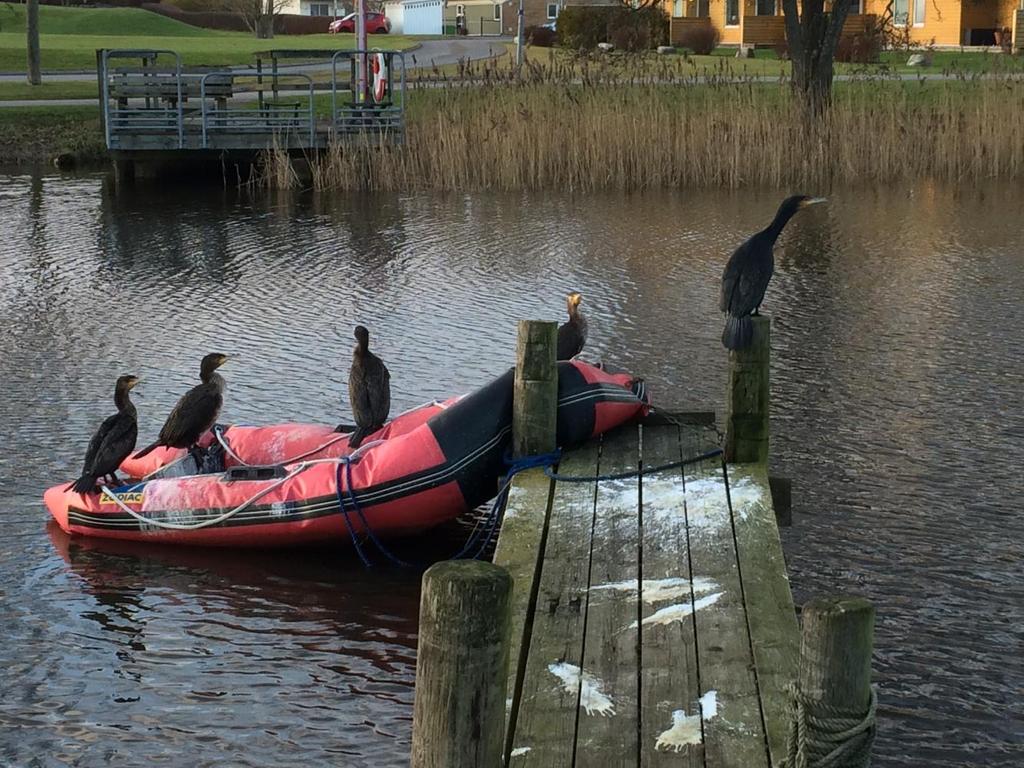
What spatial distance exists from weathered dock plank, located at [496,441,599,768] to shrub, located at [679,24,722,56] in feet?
131

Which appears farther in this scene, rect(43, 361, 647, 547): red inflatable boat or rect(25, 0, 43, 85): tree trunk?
rect(25, 0, 43, 85): tree trunk

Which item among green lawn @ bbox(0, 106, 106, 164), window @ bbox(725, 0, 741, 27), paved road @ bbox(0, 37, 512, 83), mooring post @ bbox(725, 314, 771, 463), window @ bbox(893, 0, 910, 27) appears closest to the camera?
mooring post @ bbox(725, 314, 771, 463)

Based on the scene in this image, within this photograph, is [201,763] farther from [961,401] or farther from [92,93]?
[92,93]

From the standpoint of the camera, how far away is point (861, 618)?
146 inches

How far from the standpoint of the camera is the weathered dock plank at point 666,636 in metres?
4.49

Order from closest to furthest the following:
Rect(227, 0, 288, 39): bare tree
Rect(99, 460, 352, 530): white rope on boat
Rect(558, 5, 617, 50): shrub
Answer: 1. Rect(99, 460, 352, 530): white rope on boat
2. Rect(558, 5, 617, 50): shrub
3. Rect(227, 0, 288, 39): bare tree

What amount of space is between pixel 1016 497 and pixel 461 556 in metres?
3.14

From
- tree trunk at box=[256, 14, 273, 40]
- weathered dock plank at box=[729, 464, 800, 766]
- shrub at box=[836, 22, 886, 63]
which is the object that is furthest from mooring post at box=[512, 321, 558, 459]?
tree trunk at box=[256, 14, 273, 40]

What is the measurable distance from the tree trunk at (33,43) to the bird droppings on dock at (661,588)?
28.6m

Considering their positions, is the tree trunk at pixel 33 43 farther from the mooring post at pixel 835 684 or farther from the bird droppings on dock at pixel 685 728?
the mooring post at pixel 835 684

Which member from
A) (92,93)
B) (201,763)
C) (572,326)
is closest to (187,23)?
(92,93)

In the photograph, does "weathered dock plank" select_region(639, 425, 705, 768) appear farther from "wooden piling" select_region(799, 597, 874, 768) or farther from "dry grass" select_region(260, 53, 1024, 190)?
"dry grass" select_region(260, 53, 1024, 190)

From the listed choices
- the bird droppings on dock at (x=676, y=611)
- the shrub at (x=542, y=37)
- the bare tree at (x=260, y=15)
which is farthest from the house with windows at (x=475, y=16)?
the bird droppings on dock at (x=676, y=611)

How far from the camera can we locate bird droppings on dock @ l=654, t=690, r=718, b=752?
447 cm
